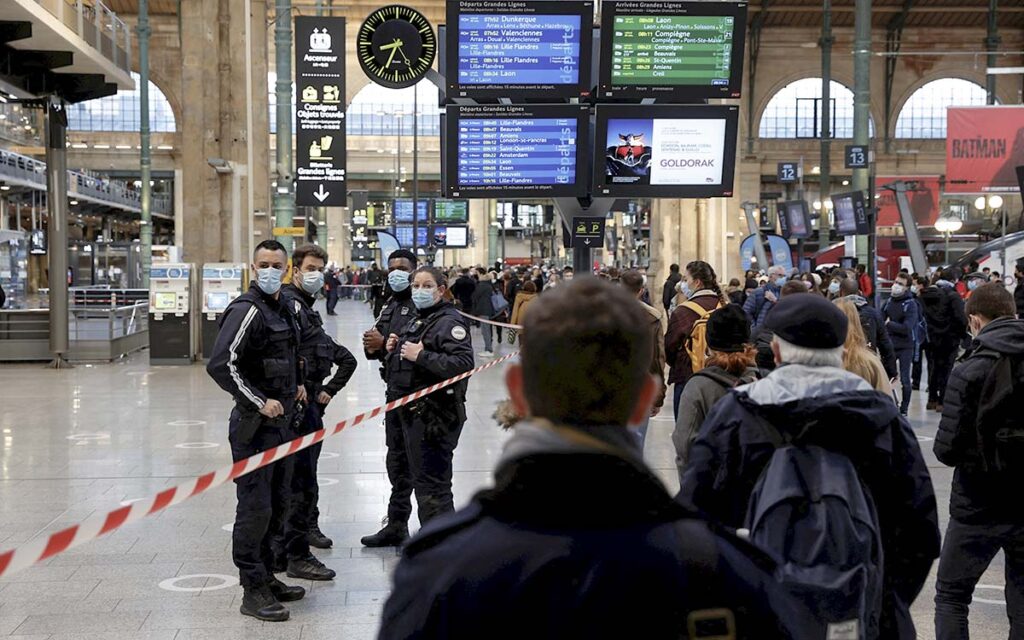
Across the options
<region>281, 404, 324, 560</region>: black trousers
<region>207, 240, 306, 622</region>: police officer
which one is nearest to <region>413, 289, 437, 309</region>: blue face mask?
<region>281, 404, 324, 560</region>: black trousers

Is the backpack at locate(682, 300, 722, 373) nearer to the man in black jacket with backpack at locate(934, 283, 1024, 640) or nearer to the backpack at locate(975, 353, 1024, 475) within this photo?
the man in black jacket with backpack at locate(934, 283, 1024, 640)

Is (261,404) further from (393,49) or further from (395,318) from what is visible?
(393,49)

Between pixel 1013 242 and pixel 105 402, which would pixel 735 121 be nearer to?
pixel 105 402

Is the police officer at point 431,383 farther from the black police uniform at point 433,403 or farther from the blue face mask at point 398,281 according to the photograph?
the blue face mask at point 398,281

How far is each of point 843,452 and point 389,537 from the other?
195 inches

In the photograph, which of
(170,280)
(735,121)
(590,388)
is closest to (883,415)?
(590,388)

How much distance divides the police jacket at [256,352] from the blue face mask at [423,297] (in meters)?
1.09

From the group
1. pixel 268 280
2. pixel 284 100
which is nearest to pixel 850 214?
pixel 284 100

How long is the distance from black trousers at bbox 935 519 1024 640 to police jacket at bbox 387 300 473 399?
324cm

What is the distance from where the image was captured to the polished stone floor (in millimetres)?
6312

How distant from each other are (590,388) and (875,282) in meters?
17.7

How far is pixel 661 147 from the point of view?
30.7 feet

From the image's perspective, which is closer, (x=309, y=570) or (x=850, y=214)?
(x=309, y=570)

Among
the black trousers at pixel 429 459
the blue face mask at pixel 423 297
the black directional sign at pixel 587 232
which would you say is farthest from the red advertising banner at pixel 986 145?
the black trousers at pixel 429 459
